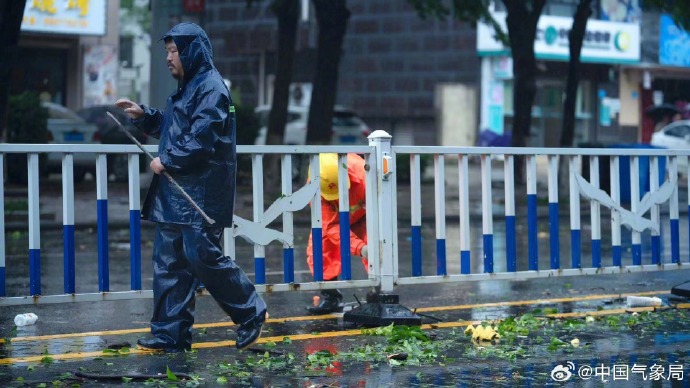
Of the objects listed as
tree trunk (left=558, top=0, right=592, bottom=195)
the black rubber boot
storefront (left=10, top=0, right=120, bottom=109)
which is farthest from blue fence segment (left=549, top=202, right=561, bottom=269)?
storefront (left=10, top=0, right=120, bottom=109)

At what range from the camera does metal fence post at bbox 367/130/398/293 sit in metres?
7.93

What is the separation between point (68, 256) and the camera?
7.22 meters

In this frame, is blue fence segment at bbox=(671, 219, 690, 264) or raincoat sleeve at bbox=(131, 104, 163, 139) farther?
blue fence segment at bbox=(671, 219, 690, 264)

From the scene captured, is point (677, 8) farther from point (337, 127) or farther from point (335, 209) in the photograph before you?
point (337, 127)

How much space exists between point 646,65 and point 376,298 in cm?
3612

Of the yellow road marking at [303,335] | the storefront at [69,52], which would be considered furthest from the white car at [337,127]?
the yellow road marking at [303,335]

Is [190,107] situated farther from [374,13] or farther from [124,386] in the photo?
[374,13]

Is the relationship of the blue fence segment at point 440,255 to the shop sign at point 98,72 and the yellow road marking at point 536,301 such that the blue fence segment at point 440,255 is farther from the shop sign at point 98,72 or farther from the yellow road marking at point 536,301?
the shop sign at point 98,72

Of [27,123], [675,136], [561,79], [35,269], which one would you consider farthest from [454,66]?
[35,269]

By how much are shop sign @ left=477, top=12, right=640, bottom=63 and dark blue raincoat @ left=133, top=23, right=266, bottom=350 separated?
103 feet

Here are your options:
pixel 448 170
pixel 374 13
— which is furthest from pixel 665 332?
pixel 374 13

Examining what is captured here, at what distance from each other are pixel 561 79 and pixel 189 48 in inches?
1375

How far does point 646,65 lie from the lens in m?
42.3

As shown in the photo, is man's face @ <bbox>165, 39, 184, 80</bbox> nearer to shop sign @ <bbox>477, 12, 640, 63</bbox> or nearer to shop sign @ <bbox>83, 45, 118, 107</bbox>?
shop sign @ <bbox>477, 12, 640, 63</bbox>
